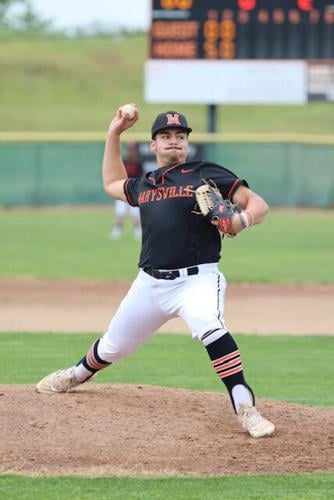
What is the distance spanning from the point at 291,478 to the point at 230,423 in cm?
99

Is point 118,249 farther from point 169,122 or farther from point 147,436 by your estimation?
point 147,436

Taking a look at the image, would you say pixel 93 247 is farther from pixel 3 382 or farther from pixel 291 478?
pixel 291 478

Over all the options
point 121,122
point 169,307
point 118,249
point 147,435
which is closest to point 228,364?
point 169,307

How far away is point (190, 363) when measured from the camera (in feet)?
27.9

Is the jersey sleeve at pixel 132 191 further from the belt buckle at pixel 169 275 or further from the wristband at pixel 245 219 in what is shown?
the wristband at pixel 245 219

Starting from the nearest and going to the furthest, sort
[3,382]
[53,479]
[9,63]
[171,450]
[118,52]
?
[53,479] < [171,450] < [3,382] < [9,63] < [118,52]

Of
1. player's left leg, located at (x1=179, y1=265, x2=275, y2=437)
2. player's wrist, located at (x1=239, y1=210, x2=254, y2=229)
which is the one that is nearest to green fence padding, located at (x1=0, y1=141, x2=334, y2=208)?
player's left leg, located at (x1=179, y1=265, x2=275, y2=437)

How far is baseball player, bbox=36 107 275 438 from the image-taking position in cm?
555

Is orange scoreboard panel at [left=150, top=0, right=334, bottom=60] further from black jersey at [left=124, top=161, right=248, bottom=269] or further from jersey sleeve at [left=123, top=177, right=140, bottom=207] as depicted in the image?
black jersey at [left=124, top=161, right=248, bottom=269]

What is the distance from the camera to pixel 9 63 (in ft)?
143

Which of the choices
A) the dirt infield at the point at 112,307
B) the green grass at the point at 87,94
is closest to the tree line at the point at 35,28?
the green grass at the point at 87,94

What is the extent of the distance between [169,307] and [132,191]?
0.70m

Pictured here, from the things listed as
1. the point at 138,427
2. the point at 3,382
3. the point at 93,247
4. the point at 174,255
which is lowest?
the point at 93,247

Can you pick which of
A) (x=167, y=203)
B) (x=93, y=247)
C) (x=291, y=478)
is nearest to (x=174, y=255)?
(x=167, y=203)
